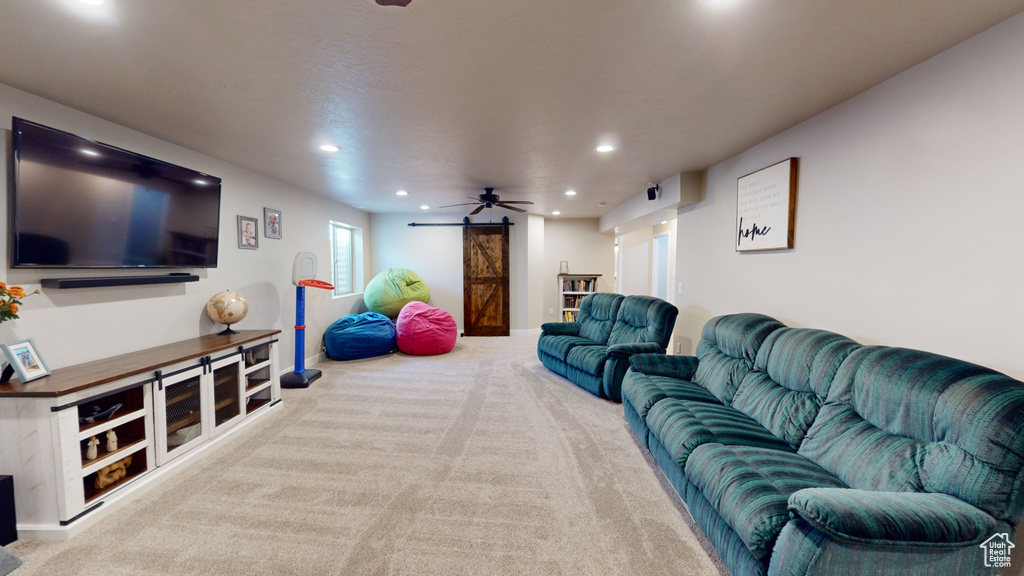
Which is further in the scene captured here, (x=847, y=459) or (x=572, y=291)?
(x=572, y=291)

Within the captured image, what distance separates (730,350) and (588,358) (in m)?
1.48

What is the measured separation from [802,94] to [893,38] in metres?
0.54

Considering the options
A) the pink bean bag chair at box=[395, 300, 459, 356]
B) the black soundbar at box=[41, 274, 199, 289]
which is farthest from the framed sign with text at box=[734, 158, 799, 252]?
the black soundbar at box=[41, 274, 199, 289]

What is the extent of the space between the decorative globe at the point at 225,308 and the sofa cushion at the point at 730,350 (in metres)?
3.86

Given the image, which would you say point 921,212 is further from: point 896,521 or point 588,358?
point 588,358

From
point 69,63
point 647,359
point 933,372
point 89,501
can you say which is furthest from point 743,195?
point 89,501

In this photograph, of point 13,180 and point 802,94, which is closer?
point 13,180

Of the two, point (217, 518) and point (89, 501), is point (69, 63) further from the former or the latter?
point (217, 518)

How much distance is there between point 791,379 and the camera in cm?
212

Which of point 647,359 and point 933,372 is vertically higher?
point 933,372

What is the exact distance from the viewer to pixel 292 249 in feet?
15.1

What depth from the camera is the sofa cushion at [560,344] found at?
175 inches

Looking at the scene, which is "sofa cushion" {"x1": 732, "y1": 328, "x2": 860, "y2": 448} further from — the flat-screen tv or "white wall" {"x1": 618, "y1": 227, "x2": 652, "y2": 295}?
"white wall" {"x1": 618, "y1": 227, "x2": 652, "y2": 295}

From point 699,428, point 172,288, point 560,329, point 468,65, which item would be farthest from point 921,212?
point 172,288
